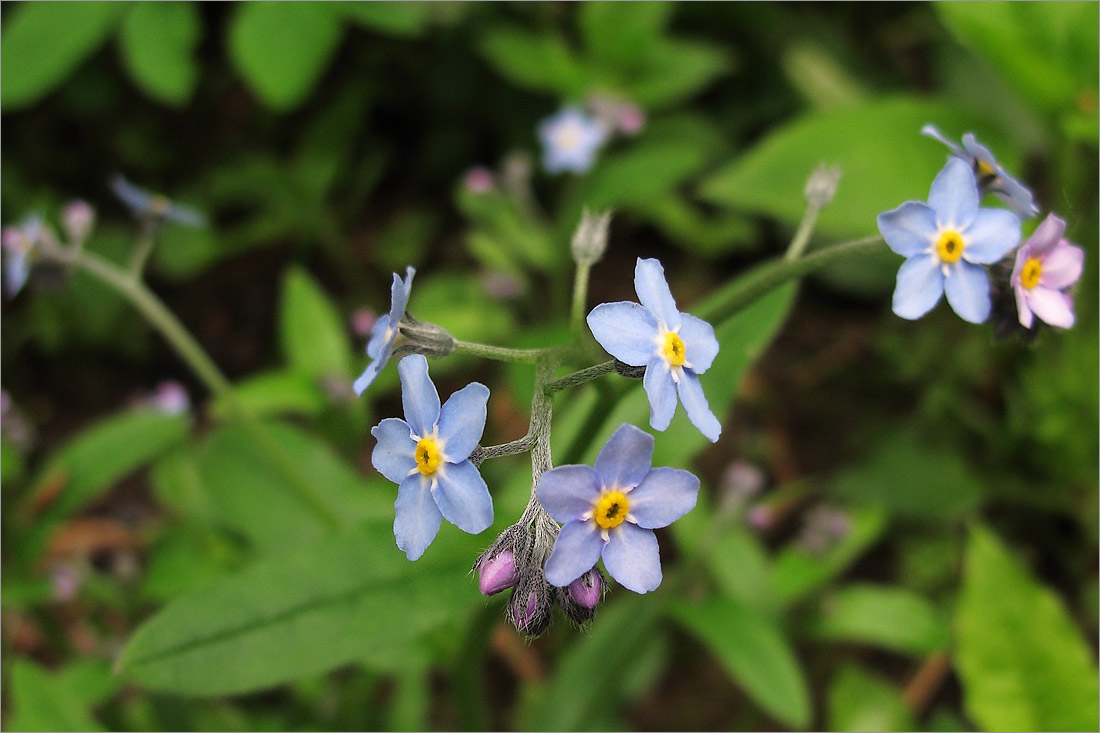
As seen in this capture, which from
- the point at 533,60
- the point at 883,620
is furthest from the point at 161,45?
the point at 883,620

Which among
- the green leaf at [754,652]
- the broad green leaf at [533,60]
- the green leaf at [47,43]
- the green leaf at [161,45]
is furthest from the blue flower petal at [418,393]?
the broad green leaf at [533,60]

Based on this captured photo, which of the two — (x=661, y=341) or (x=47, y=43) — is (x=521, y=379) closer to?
(x=661, y=341)

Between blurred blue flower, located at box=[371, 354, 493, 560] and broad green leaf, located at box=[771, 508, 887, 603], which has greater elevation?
blurred blue flower, located at box=[371, 354, 493, 560]

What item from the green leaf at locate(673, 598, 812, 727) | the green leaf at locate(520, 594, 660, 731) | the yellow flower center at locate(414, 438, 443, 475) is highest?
the yellow flower center at locate(414, 438, 443, 475)

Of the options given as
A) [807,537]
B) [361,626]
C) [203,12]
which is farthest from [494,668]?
[203,12]

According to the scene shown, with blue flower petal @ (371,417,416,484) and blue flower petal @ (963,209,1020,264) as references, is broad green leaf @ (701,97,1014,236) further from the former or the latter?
blue flower petal @ (371,417,416,484)

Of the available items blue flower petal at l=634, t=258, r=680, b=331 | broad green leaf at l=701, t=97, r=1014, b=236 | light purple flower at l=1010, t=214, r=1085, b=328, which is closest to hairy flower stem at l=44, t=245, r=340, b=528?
blue flower petal at l=634, t=258, r=680, b=331
